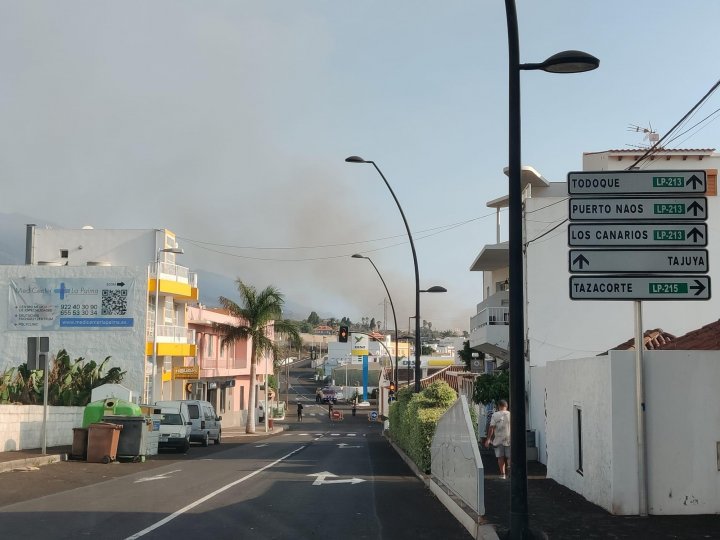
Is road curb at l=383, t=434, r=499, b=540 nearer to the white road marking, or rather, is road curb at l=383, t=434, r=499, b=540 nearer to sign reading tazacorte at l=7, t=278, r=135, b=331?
the white road marking

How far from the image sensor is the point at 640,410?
11.9 meters

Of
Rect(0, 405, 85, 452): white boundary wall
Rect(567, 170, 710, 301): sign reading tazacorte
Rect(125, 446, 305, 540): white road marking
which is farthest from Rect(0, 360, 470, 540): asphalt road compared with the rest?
Rect(567, 170, 710, 301): sign reading tazacorte

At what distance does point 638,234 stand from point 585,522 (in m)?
3.91

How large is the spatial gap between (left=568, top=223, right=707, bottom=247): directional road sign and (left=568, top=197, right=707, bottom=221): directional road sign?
96 millimetres

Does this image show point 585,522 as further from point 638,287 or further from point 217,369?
point 217,369

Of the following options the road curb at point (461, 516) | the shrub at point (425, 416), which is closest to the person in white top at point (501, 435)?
the road curb at point (461, 516)

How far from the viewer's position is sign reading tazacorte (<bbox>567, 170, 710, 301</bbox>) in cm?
1113

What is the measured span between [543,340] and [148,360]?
2369 centimetres

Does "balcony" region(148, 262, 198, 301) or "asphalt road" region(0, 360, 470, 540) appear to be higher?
"balcony" region(148, 262, 198, 301)

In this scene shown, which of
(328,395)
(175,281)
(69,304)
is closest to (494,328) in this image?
(175,281)

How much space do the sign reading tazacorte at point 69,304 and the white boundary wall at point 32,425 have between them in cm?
1315

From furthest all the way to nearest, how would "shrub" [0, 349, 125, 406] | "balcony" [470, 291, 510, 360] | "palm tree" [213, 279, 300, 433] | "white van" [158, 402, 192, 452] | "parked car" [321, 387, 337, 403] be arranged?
"parked car" [321, 387, 337, 403] < "palm tree" [213, 279, 300, 433] < "balcony" [470, 291, 510, 360] < "shrub" [0, 349, 125, 406] < "white van" [158, 402, 192, 452]

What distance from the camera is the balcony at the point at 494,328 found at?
32.2 m

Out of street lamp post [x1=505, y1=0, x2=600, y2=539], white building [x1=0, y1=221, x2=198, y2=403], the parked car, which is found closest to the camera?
street lamp post [x1=505, y1=0, x2=600, y2=539]
